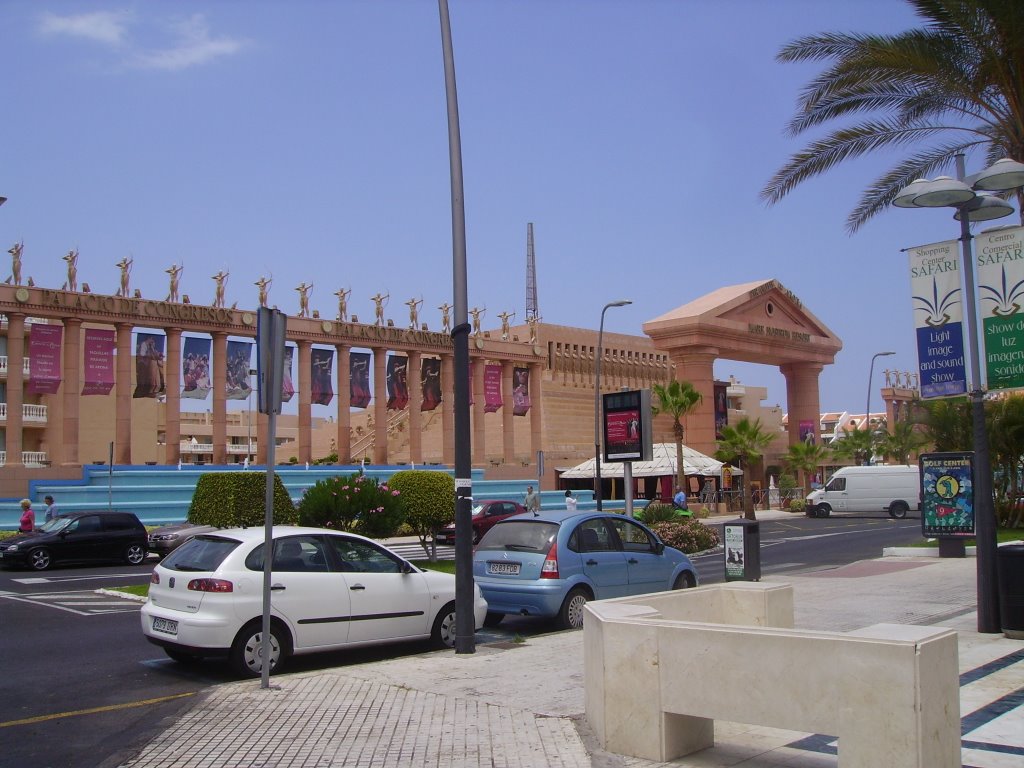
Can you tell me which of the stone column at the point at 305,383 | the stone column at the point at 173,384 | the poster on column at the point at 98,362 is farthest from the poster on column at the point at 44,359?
the stone column at the point at 305,383

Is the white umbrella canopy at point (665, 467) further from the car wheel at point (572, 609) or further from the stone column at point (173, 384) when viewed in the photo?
the car wheel at point (572, 609)

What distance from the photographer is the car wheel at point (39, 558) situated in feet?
74.6

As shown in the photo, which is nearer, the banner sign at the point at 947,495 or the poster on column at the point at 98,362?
the banner sign at the point at 947,495

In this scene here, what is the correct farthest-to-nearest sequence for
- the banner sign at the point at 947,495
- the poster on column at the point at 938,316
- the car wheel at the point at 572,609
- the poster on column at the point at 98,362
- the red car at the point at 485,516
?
the poster on column at the point at 98,362, the red car at the point at 485,516, the banner sign at the point at 947,495, the car wheel at the point at 572,609, the poster on column at the point at 938,316

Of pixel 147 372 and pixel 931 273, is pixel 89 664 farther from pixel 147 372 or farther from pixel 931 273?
pixel 147 372

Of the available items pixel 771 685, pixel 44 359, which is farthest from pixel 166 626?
pixel 44 359

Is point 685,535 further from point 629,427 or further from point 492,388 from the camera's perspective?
point 492,388

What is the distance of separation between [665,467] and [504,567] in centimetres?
3759

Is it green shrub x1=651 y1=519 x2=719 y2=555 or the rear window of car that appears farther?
green shrub x1=651 y1=519 x2=719 y2=555

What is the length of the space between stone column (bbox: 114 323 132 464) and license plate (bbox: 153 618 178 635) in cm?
3277

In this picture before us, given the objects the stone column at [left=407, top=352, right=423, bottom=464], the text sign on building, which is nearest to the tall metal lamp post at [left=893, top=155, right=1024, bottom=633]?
the text sign on building

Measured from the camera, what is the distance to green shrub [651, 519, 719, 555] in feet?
81.7

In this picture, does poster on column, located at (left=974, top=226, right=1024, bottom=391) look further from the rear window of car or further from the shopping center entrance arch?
the shopping center entrance arch

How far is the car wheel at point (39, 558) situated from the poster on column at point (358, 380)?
24.7m
